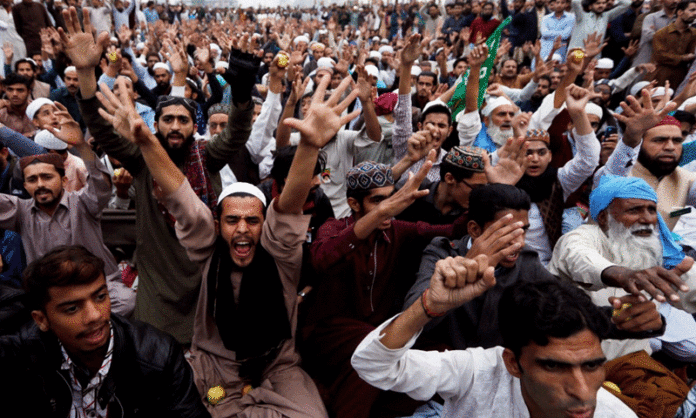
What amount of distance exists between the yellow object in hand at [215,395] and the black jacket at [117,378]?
174mm

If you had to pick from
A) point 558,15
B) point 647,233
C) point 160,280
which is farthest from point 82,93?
point 558,15

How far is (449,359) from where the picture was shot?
5.57 ft

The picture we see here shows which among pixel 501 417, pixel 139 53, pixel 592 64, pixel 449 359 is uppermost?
pixel 592 64

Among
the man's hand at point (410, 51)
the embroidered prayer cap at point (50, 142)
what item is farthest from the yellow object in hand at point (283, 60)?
the embroidered prayer cap at point (50, 142)

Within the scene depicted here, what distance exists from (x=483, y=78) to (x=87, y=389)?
12.5 feet

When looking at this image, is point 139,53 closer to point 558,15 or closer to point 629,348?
point 558,15

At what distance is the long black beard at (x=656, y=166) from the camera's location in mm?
2922

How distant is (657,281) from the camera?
1688 millimetres

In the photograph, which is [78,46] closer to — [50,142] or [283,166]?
[283,166]

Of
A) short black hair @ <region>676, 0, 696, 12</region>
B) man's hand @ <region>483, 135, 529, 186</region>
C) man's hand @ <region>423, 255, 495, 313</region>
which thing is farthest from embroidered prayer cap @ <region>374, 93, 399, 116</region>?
short black hair @ <region>676, 0, 696, 12</region>

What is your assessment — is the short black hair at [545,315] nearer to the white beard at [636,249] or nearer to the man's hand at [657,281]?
the man's hand at [657,281]

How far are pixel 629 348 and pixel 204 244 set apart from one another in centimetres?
206

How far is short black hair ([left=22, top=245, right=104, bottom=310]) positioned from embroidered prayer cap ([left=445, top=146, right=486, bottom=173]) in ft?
6.69

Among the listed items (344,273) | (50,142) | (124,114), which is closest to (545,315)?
(344,273)
